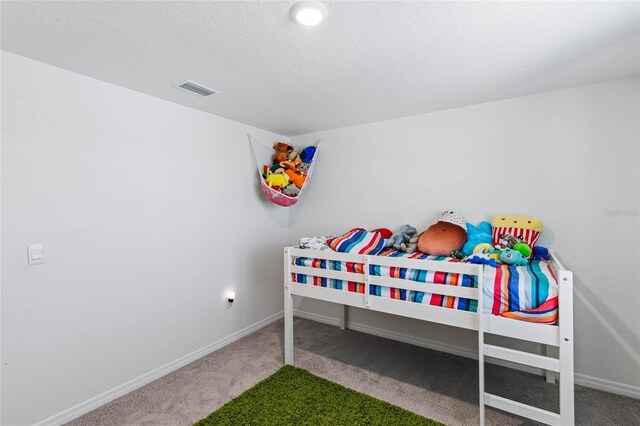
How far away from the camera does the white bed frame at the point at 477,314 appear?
5.18 ft

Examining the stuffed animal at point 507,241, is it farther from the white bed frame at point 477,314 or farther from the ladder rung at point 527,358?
the ladder rung at point 527,358

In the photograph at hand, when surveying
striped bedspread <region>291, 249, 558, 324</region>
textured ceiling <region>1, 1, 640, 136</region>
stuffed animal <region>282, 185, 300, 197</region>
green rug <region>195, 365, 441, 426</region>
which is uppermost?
textured ceiling <region>1, 1, 640, 136</region>

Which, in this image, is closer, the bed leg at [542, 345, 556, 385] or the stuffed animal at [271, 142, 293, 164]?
the bed leg at [542, 345, 556, 385]

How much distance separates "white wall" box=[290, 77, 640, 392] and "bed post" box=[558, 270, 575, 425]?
95cm

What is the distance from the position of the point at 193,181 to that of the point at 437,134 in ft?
7.51

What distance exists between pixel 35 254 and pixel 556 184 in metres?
3.61

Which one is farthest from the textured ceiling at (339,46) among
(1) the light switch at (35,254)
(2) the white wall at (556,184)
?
(1) the light switch at (35,254)

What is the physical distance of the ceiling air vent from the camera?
215 centimetres

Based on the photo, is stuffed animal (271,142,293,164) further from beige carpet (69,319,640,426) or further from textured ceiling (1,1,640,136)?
beige carpet (69,319,640,426)

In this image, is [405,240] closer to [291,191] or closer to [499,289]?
[499,289]

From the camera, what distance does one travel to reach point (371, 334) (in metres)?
3.19

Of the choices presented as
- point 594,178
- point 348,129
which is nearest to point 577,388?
point 594,178

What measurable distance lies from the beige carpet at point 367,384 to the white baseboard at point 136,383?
0.15 ft

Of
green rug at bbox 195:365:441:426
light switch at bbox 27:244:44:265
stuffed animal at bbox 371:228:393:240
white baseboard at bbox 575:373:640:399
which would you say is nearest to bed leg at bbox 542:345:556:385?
white baseboard at bbox 575:373:640:399
